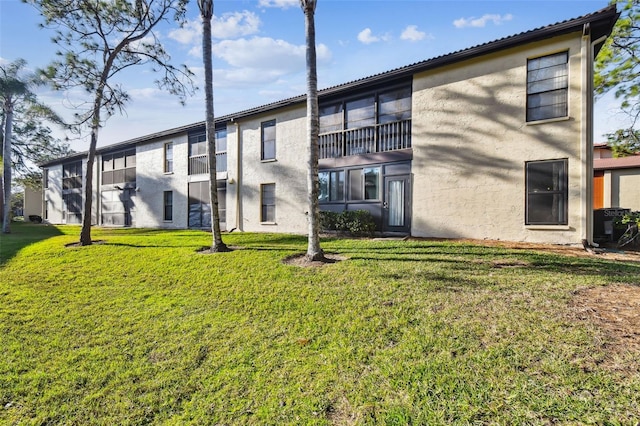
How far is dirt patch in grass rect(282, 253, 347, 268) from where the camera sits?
7.32 meters

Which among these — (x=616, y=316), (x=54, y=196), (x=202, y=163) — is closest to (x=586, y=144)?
(x=616, y=316)

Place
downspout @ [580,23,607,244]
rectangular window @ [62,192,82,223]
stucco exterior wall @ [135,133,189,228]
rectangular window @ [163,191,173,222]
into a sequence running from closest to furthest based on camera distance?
downspout @ [580,23,607,244]
stucco exterior wall @ [135,133,189,228]
rectangular window @ [163,191,173,222]
rectangular window @ [62,192,82,223]

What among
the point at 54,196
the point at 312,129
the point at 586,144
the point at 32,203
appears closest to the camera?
the point at 312,129

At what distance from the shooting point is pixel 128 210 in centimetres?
Result: 2150

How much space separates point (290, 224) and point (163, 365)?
1033 centimetres

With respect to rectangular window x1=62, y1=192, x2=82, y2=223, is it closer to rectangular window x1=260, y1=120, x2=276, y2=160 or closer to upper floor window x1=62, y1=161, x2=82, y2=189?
upper floor window x1=62, y1=161, x2=82, y2=189

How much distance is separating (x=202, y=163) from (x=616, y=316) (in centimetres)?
1762

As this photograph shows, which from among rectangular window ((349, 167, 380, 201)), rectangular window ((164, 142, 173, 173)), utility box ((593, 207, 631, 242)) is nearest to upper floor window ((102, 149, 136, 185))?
rectangular window ((164, 142, 173, 173))

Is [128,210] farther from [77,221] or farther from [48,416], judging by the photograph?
[48,416]

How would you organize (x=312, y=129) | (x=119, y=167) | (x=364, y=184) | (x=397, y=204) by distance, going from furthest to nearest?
(x=119, y=167)
(x=364, y=184)
(x=397, y=204)
(x=312, y=129)

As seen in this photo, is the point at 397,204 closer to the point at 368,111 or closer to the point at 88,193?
the point at 368,111

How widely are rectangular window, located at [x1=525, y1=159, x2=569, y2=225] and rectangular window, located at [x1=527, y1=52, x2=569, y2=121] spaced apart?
142 cm

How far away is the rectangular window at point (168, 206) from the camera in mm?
19041

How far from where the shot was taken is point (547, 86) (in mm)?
8914
